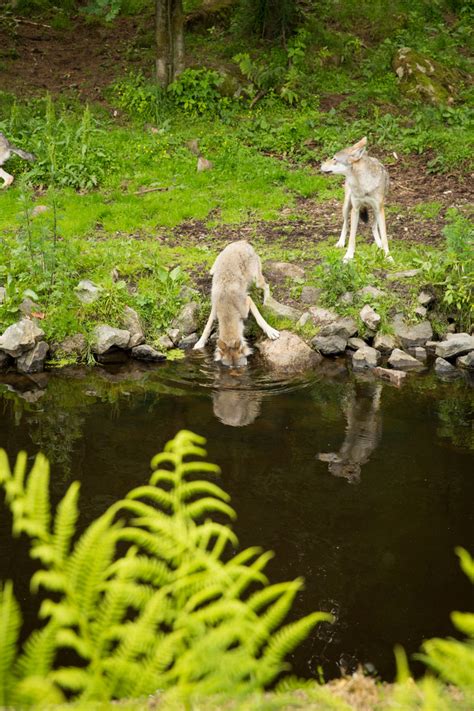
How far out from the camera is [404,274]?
12.0 meters

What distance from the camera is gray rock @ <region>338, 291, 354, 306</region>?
38.4 ft

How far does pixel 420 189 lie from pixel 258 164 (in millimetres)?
3448

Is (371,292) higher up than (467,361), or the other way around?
(371,292)

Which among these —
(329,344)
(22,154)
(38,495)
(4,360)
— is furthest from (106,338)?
(38,495)

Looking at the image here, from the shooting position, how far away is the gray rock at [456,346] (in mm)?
11008

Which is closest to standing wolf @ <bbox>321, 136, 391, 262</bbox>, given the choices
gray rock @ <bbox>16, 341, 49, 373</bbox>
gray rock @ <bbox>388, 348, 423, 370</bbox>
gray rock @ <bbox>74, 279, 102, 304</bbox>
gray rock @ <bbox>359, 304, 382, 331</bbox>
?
gray rock @ <bbox>359, 304, 382, 331</bbox>

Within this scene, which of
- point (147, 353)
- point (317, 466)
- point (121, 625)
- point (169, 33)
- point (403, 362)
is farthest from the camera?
point (169, 33)

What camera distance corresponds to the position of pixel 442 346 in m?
11.1

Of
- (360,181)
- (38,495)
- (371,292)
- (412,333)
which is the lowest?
(412,333)

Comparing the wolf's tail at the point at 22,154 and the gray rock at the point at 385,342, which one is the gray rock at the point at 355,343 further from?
the wolf's tail at the point at 22,154

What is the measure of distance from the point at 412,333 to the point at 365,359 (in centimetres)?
94

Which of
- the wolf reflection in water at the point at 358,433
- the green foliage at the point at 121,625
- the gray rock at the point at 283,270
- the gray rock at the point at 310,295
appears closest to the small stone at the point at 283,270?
the gray rock at the point at 283,270

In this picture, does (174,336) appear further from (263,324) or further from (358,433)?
(358,433)

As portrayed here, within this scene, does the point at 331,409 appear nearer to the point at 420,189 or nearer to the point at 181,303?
the point at 181,303
